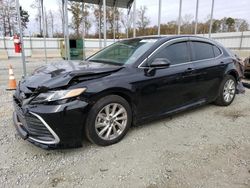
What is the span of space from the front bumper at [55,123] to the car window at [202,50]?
8.12 ft

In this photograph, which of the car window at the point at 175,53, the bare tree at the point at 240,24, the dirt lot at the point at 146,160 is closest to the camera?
the dirt lot at the point at 146,160

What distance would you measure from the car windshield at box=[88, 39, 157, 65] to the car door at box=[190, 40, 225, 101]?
99cm

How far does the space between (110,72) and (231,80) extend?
3.14 metres

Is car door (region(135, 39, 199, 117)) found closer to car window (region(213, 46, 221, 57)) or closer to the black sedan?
the black sedan

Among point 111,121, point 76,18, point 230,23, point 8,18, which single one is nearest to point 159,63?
point 111,121

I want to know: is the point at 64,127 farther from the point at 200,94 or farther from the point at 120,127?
the point at 200,94

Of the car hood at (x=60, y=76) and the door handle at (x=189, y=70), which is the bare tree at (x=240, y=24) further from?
the car hood at (x=60, y=76)

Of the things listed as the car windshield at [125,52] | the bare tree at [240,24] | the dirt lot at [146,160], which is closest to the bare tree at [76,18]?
the car windshield at [125,52]

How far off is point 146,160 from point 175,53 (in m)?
1.96

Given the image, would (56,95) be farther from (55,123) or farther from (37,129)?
(37,129)

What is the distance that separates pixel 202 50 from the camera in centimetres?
433

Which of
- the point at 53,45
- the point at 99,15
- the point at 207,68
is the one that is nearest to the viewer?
the point at 207,68

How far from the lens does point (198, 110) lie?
4641mm

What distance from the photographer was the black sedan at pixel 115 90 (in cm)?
268
